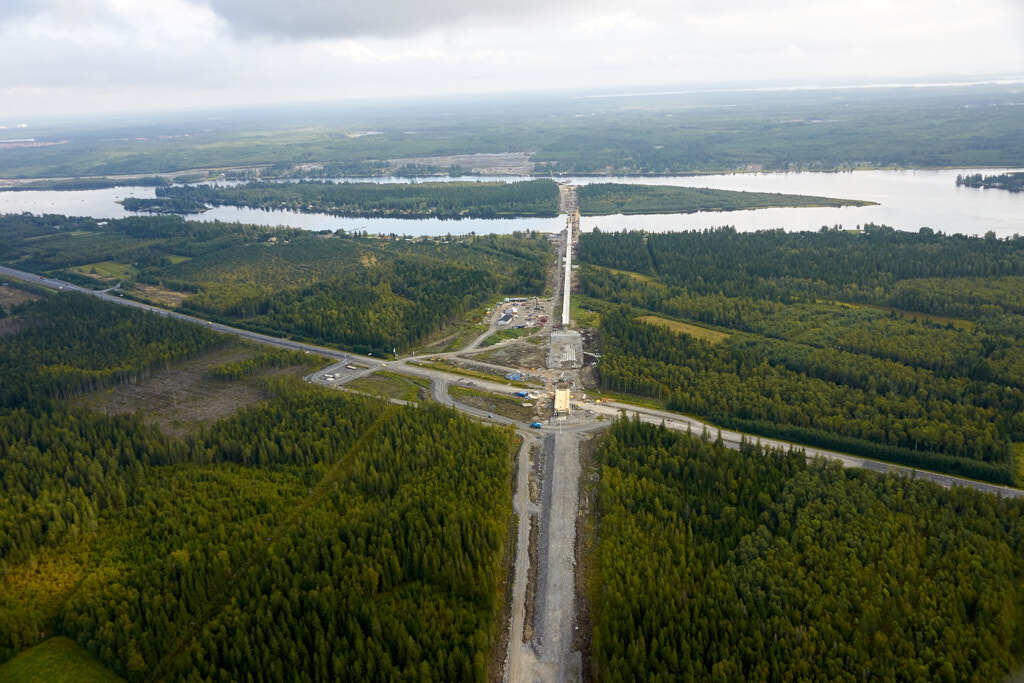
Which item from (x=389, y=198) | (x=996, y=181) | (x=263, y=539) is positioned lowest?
(x=263, y=539)

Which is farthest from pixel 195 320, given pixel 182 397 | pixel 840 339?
pixel 840 339

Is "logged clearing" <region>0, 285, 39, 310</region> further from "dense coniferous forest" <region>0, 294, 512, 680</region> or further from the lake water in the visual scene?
the lake water

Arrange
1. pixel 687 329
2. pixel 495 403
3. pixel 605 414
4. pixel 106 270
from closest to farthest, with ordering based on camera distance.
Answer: pixel 605 414
pixel 495 403
pixel 687 329
pixel 106 270

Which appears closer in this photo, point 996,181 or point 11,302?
point 11,302

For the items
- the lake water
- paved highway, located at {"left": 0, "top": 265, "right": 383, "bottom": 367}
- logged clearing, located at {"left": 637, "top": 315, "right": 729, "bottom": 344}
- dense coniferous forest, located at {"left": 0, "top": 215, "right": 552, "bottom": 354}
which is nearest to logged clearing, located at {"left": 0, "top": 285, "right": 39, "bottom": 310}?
paved highway, located at {"left": 0, "top": 265, "right": 383, "bottom": 367}

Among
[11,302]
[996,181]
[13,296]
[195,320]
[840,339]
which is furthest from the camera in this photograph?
[996,181]

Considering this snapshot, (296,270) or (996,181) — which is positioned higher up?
(996,181)

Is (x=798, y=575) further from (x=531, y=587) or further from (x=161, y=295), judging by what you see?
(x=161, y=295)
